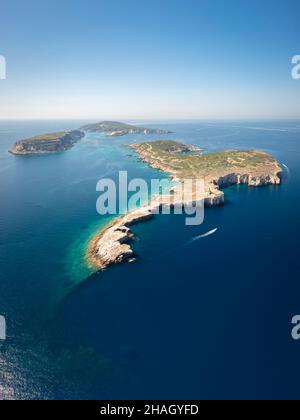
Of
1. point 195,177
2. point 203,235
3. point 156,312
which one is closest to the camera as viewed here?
point 156,312

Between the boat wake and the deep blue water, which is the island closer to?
the deep blue water

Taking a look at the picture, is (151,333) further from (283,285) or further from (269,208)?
(269,208)

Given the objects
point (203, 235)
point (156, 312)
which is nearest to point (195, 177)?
point (203, 235)

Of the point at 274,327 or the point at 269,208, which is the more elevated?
the point at 269,208

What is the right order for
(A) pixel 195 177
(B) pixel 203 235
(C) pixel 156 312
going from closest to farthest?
(C) pixel 156 312, (B) pixel 203 235, (A) pixel 195 177

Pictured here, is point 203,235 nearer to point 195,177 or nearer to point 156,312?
point 156,312

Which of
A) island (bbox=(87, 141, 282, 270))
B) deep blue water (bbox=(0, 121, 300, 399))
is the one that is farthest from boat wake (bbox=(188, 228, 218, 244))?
island (bbox=(87, 141, 282, 270))

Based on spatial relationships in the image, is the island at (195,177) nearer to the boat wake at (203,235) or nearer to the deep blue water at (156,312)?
the deep blue water at (156,312)
